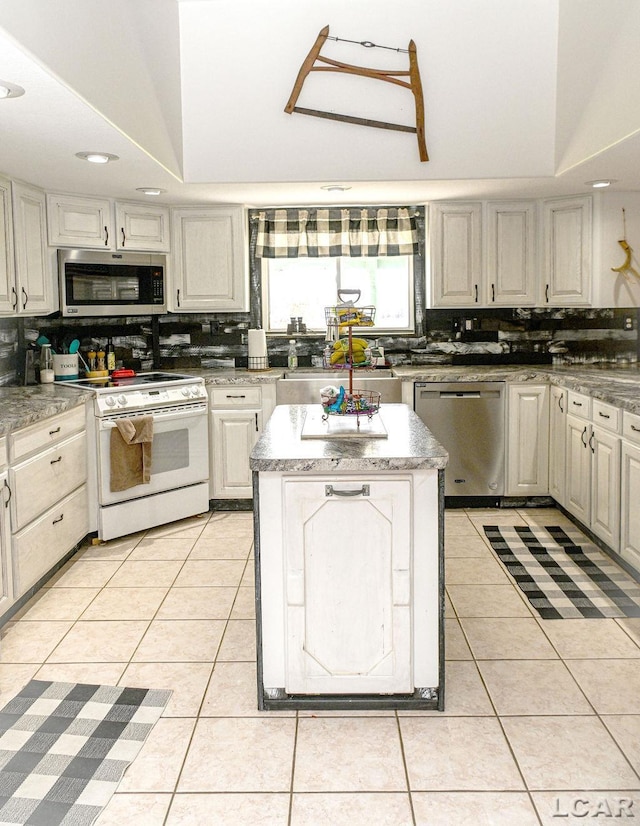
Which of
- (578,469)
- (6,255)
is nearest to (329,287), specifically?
(578,469)

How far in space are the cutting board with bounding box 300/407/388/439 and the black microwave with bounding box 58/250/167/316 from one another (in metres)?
2.25

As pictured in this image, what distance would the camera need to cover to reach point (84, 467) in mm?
4320

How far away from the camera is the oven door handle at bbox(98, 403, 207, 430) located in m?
4.39

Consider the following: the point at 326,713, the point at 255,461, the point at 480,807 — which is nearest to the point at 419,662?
the point at 326,713

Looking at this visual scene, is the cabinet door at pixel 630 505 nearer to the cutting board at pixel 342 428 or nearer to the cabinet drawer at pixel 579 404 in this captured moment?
the cabinet drawer at pixel 579 404

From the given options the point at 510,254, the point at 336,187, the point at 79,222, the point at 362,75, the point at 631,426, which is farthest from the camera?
the point at 510,254

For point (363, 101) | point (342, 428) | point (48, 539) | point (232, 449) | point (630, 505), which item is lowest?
point (48, 539)

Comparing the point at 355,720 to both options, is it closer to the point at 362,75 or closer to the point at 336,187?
the point at 336,187

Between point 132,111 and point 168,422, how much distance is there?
1.92m

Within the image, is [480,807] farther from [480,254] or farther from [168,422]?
[480,254]

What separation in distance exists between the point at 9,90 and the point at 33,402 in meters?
1.63

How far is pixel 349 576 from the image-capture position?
255cm

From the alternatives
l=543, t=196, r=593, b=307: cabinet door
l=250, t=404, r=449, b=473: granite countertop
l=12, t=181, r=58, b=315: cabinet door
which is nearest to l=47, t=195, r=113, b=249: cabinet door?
l=12, t=181, r=58, b=315: cabinet door

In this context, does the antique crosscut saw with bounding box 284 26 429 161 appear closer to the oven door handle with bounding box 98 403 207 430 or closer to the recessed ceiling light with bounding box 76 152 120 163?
the recessed ceiling light with bounding box 76 152 120 163
